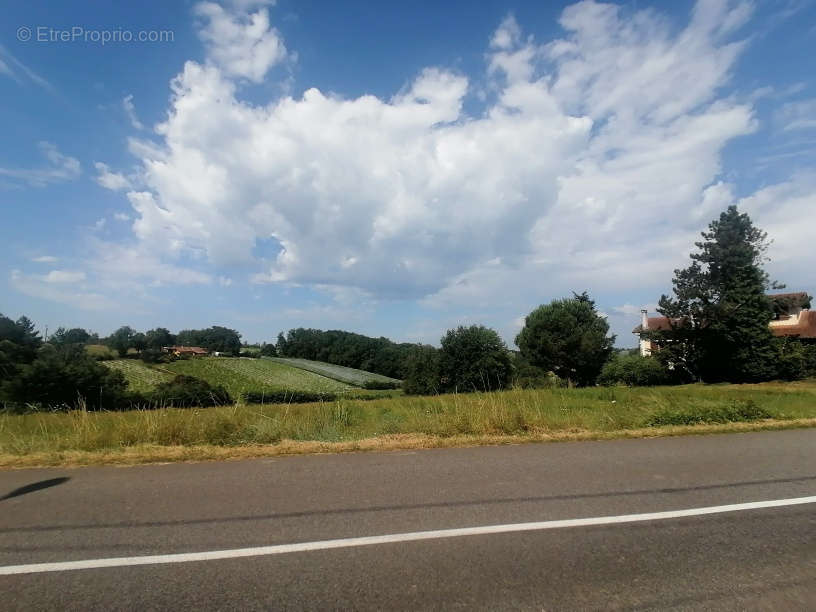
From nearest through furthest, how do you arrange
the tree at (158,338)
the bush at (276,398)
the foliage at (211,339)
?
1. the bush at (276,398)
2. the tree at (158,338)
3. the foliage at (211,339)

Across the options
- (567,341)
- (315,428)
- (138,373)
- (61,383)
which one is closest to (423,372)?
(567,341)

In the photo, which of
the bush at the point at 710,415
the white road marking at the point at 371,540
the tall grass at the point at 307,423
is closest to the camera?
the white road marking at the point at 371,540

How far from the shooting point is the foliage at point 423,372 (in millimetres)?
56812

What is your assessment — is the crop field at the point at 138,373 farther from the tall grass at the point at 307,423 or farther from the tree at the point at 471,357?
the tall grass at the point at 307,423

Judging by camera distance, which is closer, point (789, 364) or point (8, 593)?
point (8, 593)

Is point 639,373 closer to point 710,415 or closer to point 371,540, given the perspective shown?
point 710,415

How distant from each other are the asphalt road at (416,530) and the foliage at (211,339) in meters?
107

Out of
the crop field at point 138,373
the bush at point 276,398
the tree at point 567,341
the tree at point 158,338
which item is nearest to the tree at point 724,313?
the tree at point 567,341

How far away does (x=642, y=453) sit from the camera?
7.30 m

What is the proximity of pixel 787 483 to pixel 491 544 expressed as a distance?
13.4 ft

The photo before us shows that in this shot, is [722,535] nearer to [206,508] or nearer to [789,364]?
[206,508]

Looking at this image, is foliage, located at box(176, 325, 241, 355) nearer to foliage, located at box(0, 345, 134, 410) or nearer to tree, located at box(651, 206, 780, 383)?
foliage, located at box(0, 345, 134, 410)

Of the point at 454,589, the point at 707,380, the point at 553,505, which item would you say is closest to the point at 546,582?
the point at 454,589

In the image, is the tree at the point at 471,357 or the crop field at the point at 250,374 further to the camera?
the crop field at the point at 250,374
